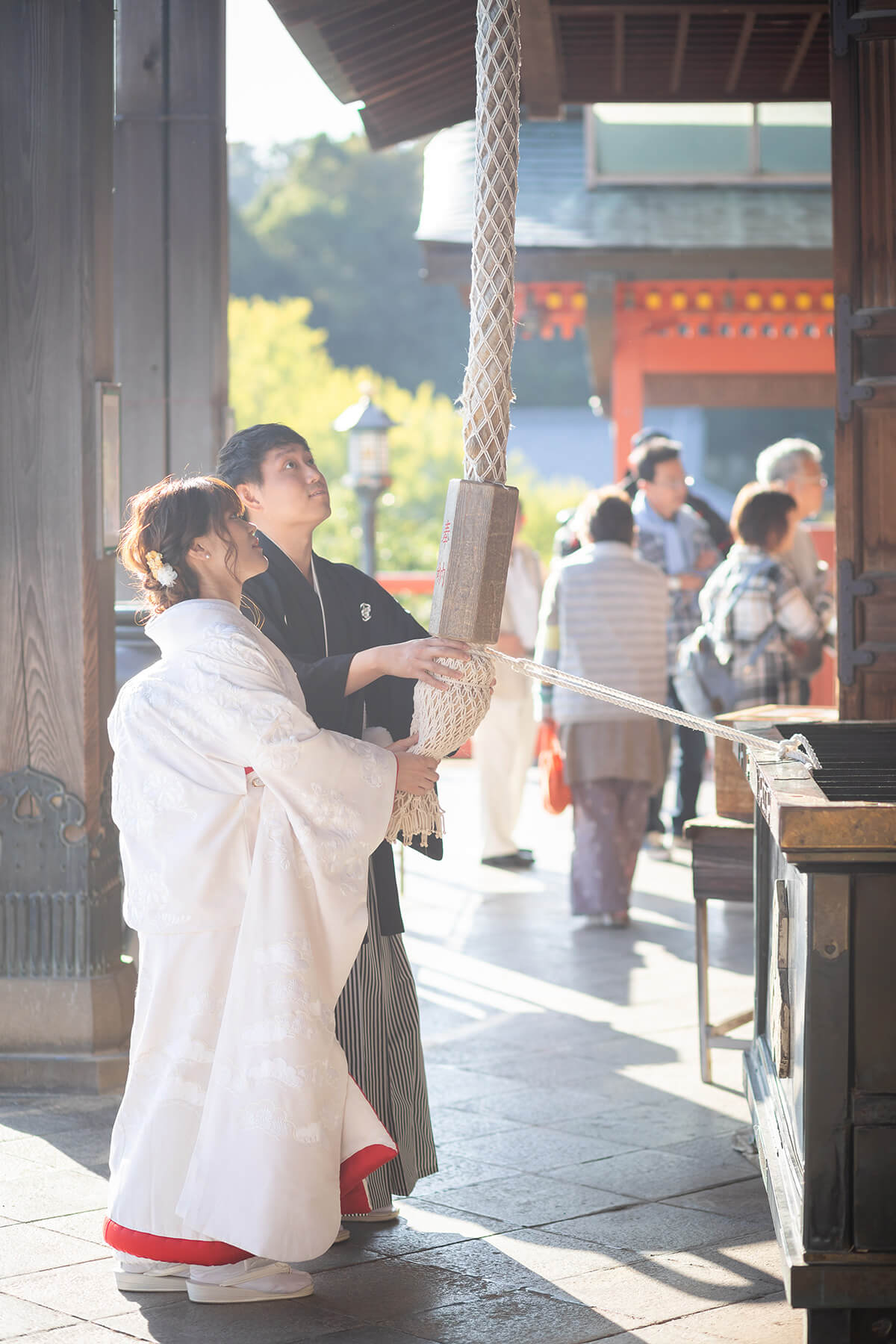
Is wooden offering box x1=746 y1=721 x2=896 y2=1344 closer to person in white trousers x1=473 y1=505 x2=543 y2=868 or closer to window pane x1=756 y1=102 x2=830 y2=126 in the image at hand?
person in white trousers x1=473 y1=505 x2=543 y2=868

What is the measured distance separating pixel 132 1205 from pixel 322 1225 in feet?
1.02

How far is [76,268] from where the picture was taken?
3.75 meters

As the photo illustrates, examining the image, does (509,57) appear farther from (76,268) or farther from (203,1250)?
(203,1250)

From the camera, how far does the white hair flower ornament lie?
2654 millimetres

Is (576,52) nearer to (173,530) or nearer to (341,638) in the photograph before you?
(341,638)

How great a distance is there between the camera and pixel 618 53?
4.82 meters

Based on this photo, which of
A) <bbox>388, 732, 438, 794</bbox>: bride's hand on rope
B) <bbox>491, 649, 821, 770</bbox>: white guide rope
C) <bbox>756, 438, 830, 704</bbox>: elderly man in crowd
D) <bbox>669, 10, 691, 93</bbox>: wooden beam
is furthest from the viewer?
<bbox>756, 438, 830, 704</bbox>: elderly man in crowd

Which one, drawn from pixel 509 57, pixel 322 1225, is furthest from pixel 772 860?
pixel 509 57

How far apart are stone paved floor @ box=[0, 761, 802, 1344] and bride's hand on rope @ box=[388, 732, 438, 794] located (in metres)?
0.81

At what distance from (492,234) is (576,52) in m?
2.71

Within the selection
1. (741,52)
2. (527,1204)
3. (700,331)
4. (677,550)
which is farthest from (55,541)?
(700,331)

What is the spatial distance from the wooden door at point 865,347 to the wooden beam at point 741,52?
0.99m

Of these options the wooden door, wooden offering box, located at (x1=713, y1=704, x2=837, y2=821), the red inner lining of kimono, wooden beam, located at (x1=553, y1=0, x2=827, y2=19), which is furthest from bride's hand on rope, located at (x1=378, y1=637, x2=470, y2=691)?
wooden beam, located at (x1=553, y1=0, x2=827, y2=19)

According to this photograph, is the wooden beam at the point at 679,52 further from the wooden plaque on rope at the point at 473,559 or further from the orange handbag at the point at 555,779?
the wooden plaque on rope at the point at 473,559
